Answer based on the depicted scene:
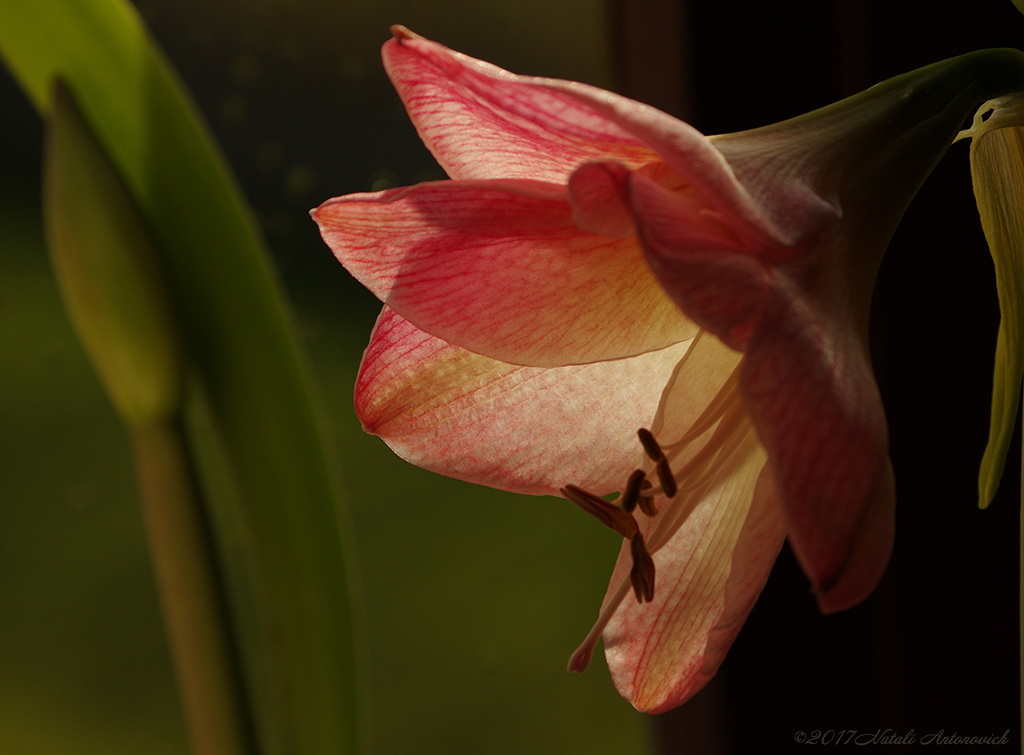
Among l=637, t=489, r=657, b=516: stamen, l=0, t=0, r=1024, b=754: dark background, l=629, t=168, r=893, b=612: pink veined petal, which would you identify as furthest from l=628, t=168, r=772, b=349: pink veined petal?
l=0, t=0, r=1024, b=754: dark background

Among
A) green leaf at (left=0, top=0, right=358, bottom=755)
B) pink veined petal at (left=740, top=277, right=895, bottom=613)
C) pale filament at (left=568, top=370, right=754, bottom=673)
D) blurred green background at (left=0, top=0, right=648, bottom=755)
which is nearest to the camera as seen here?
pink veined petal at (left=740, top=277, right=895, bottom=613)

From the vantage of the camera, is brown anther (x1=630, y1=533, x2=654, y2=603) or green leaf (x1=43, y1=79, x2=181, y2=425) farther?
green leaf (x1=43, y1=79, x2=181, y2=425)

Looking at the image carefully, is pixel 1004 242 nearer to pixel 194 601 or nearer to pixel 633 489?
pixel 633 489

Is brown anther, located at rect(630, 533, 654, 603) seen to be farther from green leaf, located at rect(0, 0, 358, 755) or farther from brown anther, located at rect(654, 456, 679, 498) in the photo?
green leaf, located at rect(0, 0, 358, 755)

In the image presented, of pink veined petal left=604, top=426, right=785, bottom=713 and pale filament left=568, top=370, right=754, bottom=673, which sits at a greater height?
pale filament left=568, top=370, right=754, bottom=673

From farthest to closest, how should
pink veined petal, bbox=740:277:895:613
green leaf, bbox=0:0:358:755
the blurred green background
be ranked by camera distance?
the blurred green background, green leaf, bbox=0:0:358:755, pink veined petal, bbox=740:277:895:613

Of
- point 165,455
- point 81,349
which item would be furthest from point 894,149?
point 81,349

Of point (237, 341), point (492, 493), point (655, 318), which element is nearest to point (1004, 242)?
point (655, 318)

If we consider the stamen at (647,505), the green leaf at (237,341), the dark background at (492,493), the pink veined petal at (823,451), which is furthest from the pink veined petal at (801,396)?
the dark background at (492,493)
